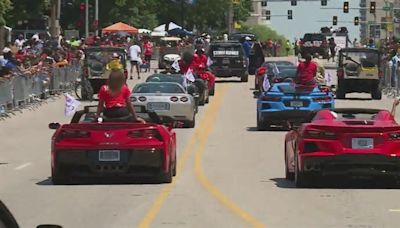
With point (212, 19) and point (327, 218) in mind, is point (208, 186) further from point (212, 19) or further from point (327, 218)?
point (212, 19)

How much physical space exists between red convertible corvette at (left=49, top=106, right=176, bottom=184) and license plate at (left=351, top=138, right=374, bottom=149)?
2.79 m

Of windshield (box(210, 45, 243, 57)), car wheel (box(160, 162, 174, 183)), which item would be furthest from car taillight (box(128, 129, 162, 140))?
→ windshield (box(210, 45, 243, 57))

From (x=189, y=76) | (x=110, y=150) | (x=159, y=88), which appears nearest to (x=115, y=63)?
(x=189, y=76)

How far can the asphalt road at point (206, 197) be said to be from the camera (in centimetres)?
1212

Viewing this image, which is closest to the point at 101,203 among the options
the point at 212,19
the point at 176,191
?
the point at 176,191

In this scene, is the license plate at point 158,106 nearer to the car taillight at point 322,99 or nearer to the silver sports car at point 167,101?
the silver sports car at point 167,101

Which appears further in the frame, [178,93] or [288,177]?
[178,93]

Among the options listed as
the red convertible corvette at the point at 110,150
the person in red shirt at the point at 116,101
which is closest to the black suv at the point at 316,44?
the person in red shirt at the point at 116,101

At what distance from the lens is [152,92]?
88.1 feet

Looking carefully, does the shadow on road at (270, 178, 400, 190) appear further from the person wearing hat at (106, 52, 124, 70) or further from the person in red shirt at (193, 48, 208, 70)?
the person wearing hat at (106, 52, 124, 70)

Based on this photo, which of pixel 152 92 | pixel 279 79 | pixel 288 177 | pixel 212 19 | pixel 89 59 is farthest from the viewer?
pixel 212 19

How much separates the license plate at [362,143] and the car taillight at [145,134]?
285cm

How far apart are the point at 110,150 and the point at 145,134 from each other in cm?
56

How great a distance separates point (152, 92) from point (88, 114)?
9.92 metres
